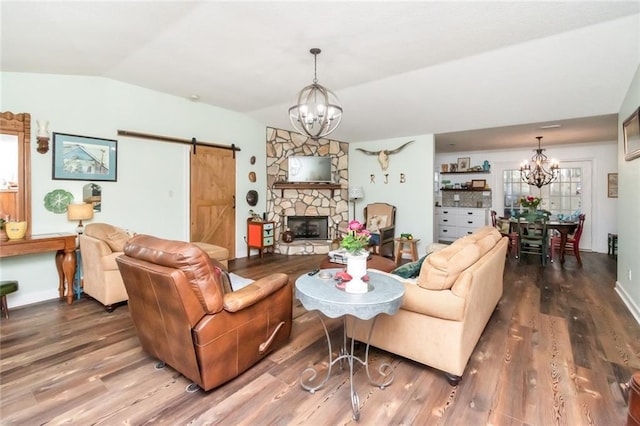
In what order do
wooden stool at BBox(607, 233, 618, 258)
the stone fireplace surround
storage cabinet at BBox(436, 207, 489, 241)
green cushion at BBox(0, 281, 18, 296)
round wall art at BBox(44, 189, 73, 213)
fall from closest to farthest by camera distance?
1. green cushion at BBox(0, 281, 18, 296)
2. round wall art at BBox(44, 189, 73, 213)
3. wooden stool at BBox(607, 233, 618, 258)
4. the stone fireplace surround
5. storage cabinet at BBox(436, 207, 489, 241)

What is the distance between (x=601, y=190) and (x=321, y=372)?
7484 millimetres

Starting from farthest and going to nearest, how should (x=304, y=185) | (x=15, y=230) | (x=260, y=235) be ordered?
(x=304, y=185) → (x=260, y=235) → (x=15, y=230)

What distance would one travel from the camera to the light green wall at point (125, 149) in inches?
134

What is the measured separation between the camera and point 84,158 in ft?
12.4

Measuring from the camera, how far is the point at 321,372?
6.99 feet

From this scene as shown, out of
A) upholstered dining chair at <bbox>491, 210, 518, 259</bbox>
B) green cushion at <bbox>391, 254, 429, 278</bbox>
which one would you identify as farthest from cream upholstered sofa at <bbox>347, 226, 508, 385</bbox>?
upholstered dining chair at <bbox>491, 210, 518, 259</bbox>

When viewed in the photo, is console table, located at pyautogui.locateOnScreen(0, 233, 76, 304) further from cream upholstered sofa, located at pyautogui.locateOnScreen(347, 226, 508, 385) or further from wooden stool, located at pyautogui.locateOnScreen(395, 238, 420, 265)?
wooden stool, located at pyautogui.locateOnScreen(395, 238, 420, 265)

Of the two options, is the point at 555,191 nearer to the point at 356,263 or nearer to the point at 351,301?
the point at 356,263

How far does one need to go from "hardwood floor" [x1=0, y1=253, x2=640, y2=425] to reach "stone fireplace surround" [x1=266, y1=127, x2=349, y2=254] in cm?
319

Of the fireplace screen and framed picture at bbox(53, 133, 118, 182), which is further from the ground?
framed picture at bbox(53, 133, 118, 182)

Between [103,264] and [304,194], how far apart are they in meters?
4.04

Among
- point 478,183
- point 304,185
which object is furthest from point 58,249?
point 478,183

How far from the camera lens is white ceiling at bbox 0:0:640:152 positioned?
2420 mm

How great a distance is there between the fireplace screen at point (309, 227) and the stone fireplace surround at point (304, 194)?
0.09 meters
